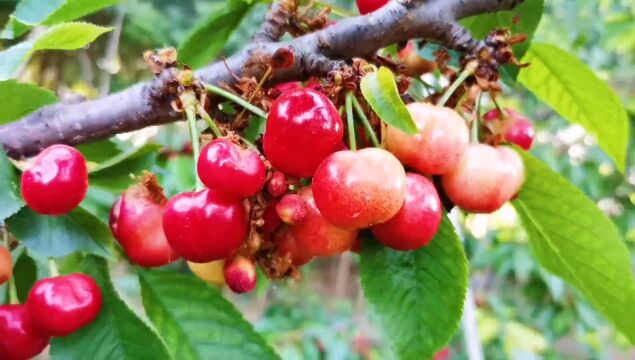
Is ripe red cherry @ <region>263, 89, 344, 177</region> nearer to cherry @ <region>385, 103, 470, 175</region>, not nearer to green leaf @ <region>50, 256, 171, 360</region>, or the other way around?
cherry @ <region>385, 103, 470, 175</region>

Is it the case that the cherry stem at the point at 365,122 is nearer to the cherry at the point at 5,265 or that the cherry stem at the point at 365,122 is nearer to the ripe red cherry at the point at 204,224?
the ripe red cherry at the point at 204,224

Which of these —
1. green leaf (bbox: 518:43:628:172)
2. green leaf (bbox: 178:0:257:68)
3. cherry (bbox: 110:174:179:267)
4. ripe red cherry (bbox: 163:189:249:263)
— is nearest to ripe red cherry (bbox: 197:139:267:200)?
ripe red cherry (bbox: 163:189:249:263)

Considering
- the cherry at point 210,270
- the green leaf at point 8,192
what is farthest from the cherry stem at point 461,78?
the green leaf at point 8,192

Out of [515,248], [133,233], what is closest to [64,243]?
[133,233]

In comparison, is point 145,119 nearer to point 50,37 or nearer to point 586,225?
point 50,37

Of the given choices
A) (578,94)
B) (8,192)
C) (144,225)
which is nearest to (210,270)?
(144,225)

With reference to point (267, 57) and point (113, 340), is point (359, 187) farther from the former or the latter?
point (113, 340)
